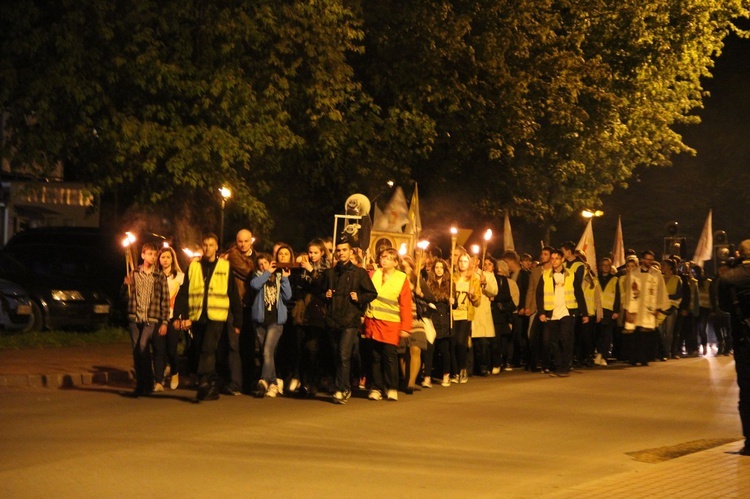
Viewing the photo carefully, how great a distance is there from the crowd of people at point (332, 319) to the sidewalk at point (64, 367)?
94cm

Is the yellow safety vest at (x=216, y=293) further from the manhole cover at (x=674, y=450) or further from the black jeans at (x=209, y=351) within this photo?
the manhole cover at (x=674, y=450)

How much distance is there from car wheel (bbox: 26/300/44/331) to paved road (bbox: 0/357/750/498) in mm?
7672

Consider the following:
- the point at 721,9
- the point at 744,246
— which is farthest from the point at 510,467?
the point at 721,9

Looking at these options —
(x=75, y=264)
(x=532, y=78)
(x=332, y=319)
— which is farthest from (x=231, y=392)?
(x=532, y=78)

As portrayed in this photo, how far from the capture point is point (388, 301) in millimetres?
14984

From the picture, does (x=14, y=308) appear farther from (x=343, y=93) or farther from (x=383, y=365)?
(x=383, y=365)

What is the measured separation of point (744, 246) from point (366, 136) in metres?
15.2

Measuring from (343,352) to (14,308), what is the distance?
34.9 feet

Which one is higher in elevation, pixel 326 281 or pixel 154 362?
pixel 326 281

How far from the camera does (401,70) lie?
27094 millimetres

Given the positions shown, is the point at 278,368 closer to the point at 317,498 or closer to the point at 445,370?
the point at 445,370

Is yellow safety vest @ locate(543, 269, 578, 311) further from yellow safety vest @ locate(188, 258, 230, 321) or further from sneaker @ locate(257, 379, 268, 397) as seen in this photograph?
yellow safety vest @ locate(188, 258, 230, 321)

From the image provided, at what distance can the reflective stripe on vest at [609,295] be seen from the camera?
2222 cm

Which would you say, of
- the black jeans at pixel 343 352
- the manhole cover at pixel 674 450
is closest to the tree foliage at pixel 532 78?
the black jeans at pixel 343 352
